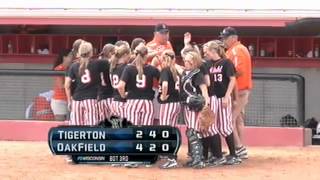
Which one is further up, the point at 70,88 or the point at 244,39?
the point at 244,39

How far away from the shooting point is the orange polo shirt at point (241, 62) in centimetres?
1086

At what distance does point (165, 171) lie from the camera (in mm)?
10188

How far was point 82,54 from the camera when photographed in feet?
34.9

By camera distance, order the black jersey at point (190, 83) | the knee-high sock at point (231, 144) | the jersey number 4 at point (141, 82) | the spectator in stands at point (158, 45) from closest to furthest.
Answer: the black jersey at point (190, 83)
the jersey number 4 at point (141, 82)
the knee-high sock at point (231, 144)
the spectator in stands at point (158, 45)

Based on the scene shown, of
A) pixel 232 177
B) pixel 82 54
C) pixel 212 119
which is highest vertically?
pixel 82 54

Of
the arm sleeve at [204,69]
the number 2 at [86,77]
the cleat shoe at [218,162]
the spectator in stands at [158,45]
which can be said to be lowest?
the cleat shoe at [218,162]

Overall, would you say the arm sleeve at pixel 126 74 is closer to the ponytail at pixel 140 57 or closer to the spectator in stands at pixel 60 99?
the ponytail at pixel 140 57

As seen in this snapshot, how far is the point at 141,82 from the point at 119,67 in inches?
15.9

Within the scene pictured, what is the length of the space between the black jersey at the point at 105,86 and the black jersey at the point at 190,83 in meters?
1.14

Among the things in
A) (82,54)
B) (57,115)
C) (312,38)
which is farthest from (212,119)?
(312,38)

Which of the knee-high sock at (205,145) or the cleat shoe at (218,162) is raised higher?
the knee-high sock at (205,145)

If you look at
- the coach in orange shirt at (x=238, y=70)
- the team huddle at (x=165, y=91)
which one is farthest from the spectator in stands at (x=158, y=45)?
the coach in orange shirt at (x=238, y=70)
